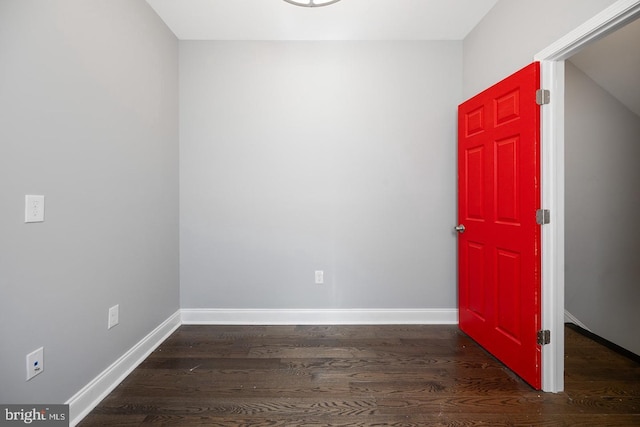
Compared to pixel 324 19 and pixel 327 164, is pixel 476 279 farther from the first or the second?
pixel 324 19

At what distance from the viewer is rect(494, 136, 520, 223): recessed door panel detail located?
5.75 feet

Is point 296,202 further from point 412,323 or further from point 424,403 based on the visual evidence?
point 424,403

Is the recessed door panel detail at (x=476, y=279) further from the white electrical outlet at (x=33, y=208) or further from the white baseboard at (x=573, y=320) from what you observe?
the white electrical outlet at (x=33, y=208)

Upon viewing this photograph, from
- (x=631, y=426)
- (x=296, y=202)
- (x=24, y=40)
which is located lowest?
(x=631, y=426)

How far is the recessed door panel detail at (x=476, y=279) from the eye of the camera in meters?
2.10

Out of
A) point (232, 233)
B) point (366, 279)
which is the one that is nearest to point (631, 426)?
point (366, 279)

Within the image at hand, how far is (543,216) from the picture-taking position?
1574mm

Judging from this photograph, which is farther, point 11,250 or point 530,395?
point 530,395

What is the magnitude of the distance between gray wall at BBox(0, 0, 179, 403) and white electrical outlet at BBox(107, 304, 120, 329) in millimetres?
34

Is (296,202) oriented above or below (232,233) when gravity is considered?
above

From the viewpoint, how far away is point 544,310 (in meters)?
1.60

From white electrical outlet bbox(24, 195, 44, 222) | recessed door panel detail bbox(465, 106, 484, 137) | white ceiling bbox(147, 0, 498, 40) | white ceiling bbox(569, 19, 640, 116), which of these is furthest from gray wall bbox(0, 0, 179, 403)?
white ceiling bbox(569, 19, 640, 116)

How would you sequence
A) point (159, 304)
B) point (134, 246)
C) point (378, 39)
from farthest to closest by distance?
point (378, 39) < point (159, 304) < point (134, 246)

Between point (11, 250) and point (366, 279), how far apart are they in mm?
2279
